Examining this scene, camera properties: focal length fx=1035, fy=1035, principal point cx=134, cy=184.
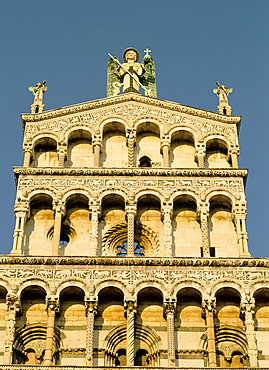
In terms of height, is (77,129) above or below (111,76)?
below

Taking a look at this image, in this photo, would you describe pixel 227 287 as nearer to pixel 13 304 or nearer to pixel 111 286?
pixel 111 286

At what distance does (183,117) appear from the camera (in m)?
29.1

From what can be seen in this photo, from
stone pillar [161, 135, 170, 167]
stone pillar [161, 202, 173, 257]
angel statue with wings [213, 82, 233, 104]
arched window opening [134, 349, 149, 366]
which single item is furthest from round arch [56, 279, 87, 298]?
angel statue with wings [213, 82, 233, 104]

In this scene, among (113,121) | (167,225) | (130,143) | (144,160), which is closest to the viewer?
(167,225)

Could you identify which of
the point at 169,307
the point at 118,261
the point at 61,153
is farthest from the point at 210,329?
the point at 61,153

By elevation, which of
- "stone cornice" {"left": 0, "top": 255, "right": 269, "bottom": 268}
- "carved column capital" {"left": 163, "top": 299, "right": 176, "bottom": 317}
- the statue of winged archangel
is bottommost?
"carved column capital" {"left": 163, "top": 299, "right": 176, "bottom": 317}

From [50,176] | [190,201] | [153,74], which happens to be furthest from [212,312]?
[153,74]

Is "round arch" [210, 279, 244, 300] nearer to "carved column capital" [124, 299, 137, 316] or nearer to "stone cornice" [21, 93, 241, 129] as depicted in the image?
"carved column capital" [124, 299, 137, 316]

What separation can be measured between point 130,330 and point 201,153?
20.4 ft

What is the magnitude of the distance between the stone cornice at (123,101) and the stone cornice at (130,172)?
2.20m

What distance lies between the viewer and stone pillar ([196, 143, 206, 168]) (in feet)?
91.3

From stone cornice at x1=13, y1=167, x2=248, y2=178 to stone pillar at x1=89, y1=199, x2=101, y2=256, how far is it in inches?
38.8

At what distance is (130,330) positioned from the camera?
78.5 ft

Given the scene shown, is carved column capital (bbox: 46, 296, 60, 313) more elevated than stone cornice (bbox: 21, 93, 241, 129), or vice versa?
stone cornice (bbox: 21, 93, 241, 129)
